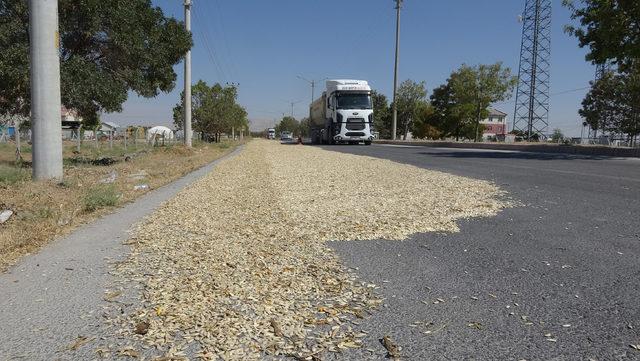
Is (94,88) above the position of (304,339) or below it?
above

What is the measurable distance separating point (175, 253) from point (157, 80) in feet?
43.4

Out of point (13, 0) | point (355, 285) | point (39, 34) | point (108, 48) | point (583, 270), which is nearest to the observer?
point (355, 285)

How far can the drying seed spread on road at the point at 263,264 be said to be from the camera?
3.04 meters

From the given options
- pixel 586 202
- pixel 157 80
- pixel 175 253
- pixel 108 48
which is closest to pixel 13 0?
pixel 108 48

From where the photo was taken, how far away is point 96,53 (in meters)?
15.0

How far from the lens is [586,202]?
8227 millimetres

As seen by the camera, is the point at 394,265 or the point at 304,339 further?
the point at 394,265

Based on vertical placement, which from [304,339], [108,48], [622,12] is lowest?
[304,339]

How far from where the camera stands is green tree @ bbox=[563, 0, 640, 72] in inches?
823

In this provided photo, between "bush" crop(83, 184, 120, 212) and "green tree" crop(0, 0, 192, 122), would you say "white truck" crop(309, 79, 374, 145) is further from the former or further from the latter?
"bush" crop(83, 184, 120, 212)

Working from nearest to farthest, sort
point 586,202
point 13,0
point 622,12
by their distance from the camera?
point 586,202 < point 13,0 < point 622,12

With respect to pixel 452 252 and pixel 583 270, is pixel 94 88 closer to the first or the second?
pixel 452 252

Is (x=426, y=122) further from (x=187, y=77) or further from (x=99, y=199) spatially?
(x=99, y=199)

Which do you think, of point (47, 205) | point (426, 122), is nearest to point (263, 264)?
point (47, 205)
